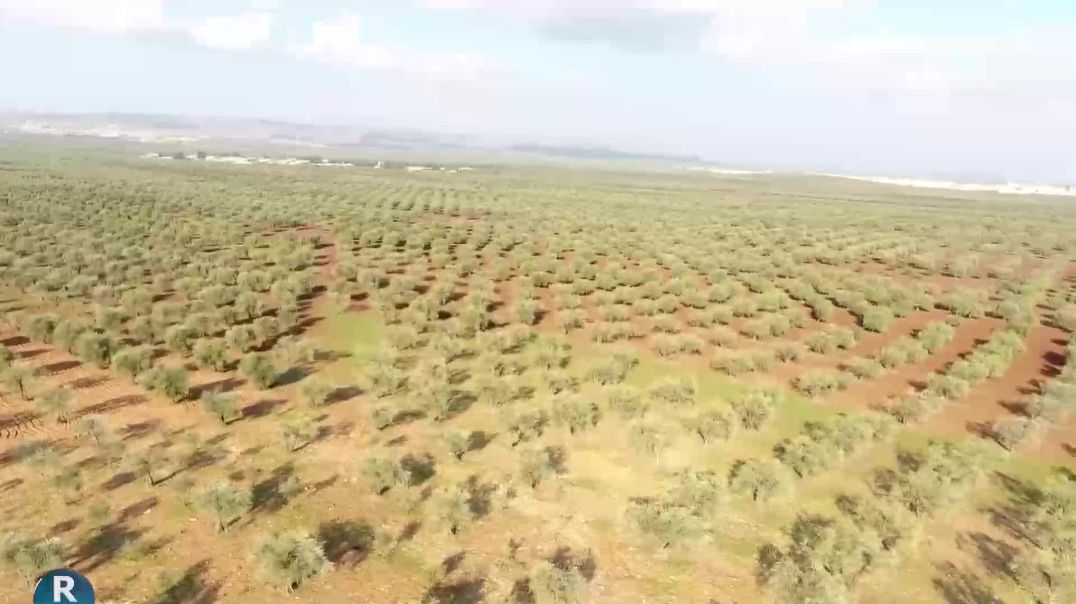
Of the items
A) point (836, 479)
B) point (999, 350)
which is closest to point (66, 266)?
point (836, 479)

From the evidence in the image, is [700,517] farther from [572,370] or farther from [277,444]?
[277,444]

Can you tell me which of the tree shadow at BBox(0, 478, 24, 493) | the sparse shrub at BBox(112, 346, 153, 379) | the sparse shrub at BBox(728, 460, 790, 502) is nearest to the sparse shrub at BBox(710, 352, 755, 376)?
the sparse shrub at BBox(728, 460, 790, 502)

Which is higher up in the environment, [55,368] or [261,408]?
[55,368]

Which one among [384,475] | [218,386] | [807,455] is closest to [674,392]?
[807,455]

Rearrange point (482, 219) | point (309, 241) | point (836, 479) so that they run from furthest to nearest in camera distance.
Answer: point (482, 219) → point (309, 241) → point (836, 479)

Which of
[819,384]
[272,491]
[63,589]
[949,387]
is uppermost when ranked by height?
[949,387]

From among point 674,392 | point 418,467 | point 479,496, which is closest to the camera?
point 479,496

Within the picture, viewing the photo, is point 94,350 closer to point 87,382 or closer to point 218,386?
point 87,382

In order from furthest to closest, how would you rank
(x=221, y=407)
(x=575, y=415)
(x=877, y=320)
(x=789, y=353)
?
1. (x=877, y=320)
2. (x=789, y=353)
3. (x=575, y=415)
4. (x=221, y=407)
